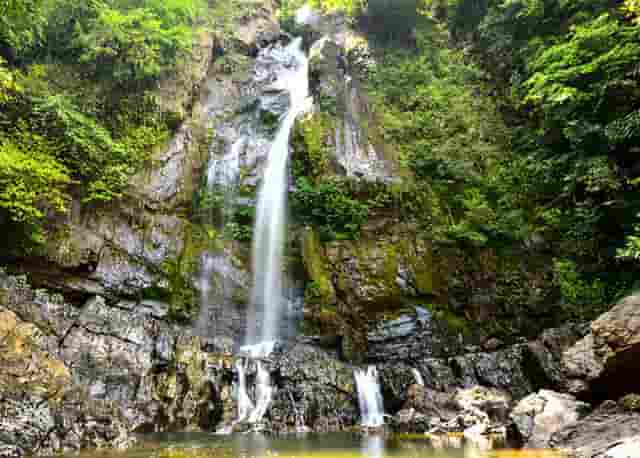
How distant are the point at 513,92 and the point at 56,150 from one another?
1566cm

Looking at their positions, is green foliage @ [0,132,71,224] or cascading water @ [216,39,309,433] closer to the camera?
green foliage @ [0,132,71,224]

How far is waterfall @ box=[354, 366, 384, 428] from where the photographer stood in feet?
33.7

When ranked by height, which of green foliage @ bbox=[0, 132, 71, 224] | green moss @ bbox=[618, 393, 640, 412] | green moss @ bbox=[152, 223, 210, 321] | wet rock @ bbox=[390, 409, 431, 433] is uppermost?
green foliage @ bbox=[0, 132, 71, 224]

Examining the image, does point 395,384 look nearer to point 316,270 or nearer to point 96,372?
point 316,270

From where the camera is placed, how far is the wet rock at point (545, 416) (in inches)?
249

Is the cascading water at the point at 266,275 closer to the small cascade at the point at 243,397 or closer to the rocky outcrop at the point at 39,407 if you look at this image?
the small cascade at the point at 243,397

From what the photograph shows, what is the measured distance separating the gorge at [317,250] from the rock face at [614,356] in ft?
0.13

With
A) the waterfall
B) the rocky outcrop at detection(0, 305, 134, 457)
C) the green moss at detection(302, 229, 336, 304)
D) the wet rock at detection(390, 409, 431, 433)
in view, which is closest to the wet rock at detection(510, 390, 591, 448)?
the wet rock at detection(390, 409, 431, 433)

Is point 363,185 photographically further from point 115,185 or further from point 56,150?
point 56,150

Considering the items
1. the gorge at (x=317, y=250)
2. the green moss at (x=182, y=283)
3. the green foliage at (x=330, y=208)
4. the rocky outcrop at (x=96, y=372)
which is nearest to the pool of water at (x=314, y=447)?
the gorge at (x=317, y=250)

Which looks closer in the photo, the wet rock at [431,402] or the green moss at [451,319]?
the wet rock at [431,402]

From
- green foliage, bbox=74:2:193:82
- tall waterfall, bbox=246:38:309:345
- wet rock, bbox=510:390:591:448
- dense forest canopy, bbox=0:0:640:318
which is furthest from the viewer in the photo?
green foliage, bbox=74:2:193:82

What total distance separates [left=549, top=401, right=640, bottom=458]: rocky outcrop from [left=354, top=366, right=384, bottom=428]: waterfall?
4.86 meters

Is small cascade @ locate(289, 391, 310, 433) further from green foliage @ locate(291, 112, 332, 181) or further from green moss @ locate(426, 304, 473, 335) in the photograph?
green foliage @ locate(291, 112, 332, 181)
